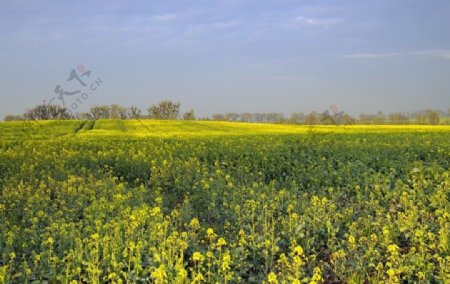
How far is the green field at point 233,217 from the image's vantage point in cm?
645

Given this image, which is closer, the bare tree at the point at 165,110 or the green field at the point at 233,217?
the green field at the point at 233,217

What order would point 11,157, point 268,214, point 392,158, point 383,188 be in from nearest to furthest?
point 268,214
point 383,188
point 392,158
point 11,157

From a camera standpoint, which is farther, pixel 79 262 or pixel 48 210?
pixel 48 210

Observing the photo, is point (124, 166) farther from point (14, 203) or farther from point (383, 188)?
point (383, 188)

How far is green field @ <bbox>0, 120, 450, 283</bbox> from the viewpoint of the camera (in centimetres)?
645

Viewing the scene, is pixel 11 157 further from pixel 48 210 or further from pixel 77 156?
pixel 48 210

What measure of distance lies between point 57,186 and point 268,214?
20.8 feet

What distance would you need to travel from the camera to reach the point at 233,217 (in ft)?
29.3

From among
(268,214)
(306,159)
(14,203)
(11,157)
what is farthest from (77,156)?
(268,214)

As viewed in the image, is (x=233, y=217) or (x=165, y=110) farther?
(x=165, y=110)

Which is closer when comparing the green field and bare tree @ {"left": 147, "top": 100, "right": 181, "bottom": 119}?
the green field

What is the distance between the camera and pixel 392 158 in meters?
15.6

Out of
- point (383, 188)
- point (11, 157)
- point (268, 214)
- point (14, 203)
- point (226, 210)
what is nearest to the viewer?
point (268, 214)

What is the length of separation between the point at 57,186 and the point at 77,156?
5033 mm
